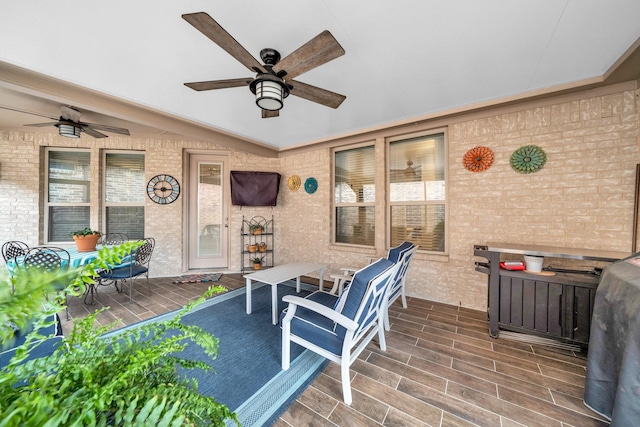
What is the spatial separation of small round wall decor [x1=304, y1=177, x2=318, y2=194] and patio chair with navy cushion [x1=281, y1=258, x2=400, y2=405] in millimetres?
2752

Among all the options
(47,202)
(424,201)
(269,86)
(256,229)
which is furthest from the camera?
(256,229)

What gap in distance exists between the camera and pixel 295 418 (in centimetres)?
148

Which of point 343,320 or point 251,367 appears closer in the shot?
point 343,320

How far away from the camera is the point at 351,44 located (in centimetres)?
192

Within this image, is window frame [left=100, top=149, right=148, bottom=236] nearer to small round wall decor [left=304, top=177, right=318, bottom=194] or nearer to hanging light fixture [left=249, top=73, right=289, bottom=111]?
small round wall decor [left=304, top=177, right=318, bottom=194]

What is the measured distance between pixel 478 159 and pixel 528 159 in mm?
481

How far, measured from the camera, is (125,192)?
4.41m

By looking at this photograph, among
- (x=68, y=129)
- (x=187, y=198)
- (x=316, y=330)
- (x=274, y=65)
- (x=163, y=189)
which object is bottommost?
(x=316, y=330)

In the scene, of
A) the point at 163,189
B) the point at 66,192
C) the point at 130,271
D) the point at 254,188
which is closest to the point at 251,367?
the point at 130,271

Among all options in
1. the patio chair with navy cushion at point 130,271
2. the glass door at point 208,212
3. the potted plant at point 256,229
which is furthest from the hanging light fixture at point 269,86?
the glass door at point 208,212

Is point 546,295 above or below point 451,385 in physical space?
above

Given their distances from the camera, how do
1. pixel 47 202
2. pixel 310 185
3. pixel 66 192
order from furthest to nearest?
pixel 310 185 → pixel 66 192 → pixel 47 202

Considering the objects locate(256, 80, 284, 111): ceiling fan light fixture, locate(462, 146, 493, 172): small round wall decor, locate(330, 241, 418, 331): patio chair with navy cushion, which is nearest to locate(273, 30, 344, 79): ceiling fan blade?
locate(256, 80, 284, 111): ceiling fan light fixture

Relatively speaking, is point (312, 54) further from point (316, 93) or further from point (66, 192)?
point (66, 192)
